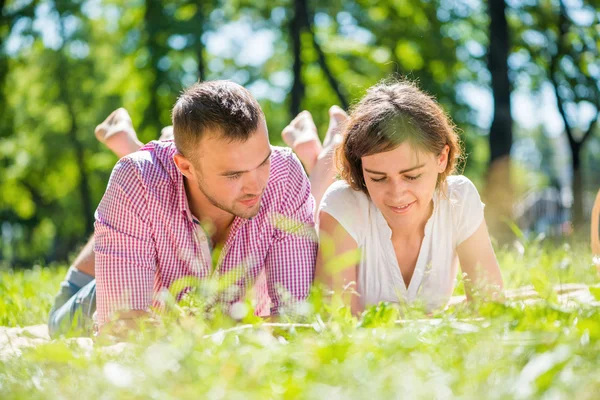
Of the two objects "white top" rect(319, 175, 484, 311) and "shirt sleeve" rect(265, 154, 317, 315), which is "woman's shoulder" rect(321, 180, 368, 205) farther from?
"shirt sleeve" rect(265, 154, 317, 315)

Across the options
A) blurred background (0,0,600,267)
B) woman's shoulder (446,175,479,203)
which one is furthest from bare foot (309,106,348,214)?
blurred background (0,0,600,267)

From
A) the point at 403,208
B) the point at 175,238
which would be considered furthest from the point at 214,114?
the point at 403,208

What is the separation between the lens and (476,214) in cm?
348

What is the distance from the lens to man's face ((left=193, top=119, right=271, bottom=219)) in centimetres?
297

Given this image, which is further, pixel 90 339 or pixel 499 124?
pixel 499 124

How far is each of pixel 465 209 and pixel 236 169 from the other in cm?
121

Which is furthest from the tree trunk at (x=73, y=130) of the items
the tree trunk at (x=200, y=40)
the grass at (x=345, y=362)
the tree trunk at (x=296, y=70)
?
the grass at (x=345, y=362)

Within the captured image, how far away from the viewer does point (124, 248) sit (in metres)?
2.96

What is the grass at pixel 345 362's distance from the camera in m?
1.20

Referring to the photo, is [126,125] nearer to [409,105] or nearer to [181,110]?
[181,110]

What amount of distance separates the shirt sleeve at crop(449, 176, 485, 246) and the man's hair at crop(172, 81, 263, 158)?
110 centimetres

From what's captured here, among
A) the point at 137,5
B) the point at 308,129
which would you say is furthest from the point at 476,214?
the point at 137,5

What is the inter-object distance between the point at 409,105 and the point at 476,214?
0.63m

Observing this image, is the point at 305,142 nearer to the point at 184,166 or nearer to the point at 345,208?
the point at 345,208
